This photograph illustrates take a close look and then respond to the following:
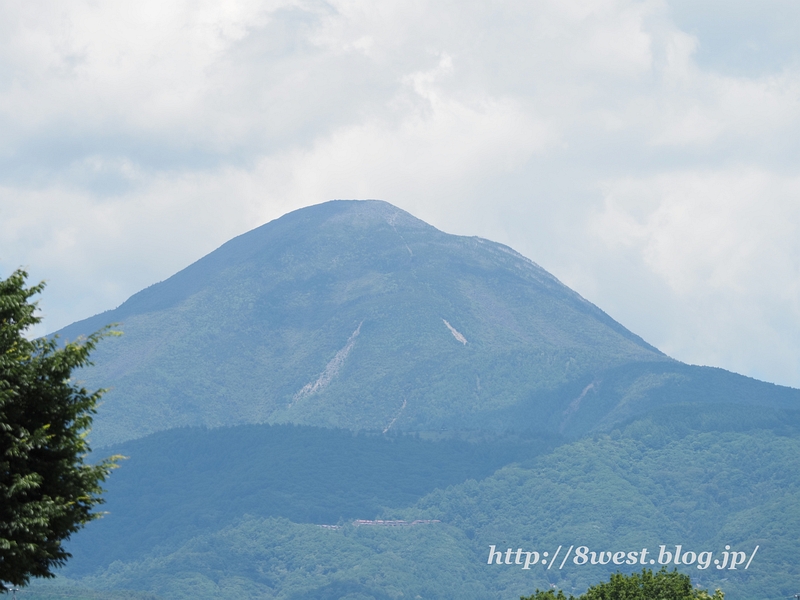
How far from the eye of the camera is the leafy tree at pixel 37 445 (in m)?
27.3

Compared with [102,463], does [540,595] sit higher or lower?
lower

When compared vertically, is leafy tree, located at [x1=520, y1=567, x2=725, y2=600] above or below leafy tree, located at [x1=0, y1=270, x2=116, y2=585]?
below

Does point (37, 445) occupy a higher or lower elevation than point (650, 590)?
higher

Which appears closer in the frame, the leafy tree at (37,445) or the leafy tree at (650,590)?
the leafy tree at (37,445)

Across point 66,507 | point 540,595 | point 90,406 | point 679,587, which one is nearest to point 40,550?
point 66,507

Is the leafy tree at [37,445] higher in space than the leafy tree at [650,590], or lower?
higher

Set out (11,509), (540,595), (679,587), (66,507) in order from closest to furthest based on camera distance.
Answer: (11,509) < (66,507) < (679,587) < (540,595)

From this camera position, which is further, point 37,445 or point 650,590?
point 650,590

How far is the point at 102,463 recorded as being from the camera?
30734 mm

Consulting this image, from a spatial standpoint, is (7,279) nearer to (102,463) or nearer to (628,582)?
(102,463)

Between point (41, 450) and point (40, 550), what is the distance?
2251mm

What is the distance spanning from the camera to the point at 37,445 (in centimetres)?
2784

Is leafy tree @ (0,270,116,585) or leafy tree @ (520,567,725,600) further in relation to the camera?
leafy tree @ (520,567,725,600)

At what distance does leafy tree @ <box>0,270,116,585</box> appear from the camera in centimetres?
2733
